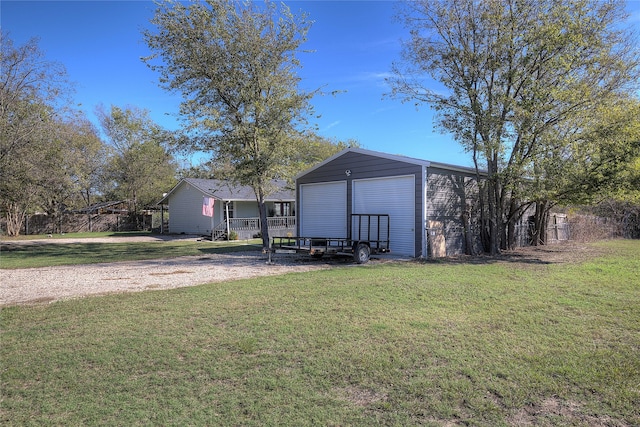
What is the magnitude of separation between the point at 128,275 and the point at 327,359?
6.95 m

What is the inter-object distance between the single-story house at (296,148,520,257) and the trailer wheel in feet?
5.83

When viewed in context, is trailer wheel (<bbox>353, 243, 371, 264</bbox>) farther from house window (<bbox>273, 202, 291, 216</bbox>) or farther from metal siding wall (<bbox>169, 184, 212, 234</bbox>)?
house window (<bbox>273, 202, 291, 216</bbox>)

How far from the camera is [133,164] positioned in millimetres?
33812

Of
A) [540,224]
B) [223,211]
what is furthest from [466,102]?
[223,211]

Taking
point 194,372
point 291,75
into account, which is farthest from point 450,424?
point 291,75

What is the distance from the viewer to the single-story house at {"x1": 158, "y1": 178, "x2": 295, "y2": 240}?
76.0 ft

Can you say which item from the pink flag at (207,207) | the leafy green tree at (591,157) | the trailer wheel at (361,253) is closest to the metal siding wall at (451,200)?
the leafy green tree at (591,157)

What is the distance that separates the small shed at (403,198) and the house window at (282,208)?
11.9 meters

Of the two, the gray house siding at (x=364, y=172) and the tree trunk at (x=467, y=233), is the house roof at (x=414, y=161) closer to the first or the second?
the gray house siding at (x=364, y=172)

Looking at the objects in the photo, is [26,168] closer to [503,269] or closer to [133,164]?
[503,269]

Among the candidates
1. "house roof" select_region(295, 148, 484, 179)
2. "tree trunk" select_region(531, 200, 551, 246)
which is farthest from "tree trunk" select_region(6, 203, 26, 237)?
"tree trunk" select_region(531, 200, 551, 246)

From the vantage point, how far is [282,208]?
89.4 feet

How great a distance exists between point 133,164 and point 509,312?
114 ft

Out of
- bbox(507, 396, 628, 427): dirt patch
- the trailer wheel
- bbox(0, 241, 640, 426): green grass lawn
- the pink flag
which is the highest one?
the pink flag
